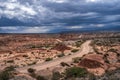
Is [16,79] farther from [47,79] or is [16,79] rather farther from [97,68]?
[97,68]

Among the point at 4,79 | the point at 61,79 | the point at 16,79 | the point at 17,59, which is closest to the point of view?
the point at 16,79

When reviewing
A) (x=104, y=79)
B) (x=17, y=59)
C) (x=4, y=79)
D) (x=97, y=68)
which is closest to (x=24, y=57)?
(x=17, y=59)

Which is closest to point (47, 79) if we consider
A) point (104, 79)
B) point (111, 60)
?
point (104, 79)

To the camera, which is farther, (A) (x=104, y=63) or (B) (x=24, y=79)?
(A) (x=104, y=63)

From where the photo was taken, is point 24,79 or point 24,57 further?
point 24,57

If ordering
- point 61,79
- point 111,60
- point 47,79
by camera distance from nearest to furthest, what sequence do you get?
point 47,79, point 61,79, point 111,60

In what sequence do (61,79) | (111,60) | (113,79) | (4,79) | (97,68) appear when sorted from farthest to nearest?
(111,60) → (97,68) → (61,79) → (4,79) → (113,79)

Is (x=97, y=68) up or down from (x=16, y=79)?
down

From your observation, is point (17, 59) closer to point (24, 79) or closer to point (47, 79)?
point (47, 79)

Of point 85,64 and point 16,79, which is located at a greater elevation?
point 16,79
